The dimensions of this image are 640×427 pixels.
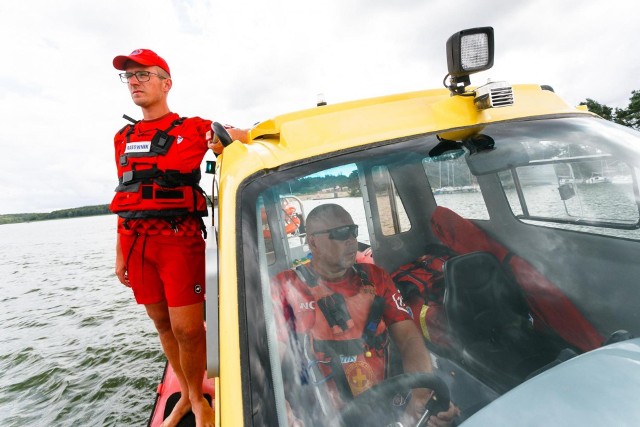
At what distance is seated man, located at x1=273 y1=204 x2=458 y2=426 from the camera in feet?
3.48

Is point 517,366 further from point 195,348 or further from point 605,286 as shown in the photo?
point 195,348

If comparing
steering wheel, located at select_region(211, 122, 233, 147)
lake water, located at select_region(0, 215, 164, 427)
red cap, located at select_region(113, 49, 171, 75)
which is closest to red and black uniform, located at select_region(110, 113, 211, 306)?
red cap, located at select_region(113, 49, 171, 75)

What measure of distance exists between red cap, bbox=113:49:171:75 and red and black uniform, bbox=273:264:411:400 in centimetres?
184

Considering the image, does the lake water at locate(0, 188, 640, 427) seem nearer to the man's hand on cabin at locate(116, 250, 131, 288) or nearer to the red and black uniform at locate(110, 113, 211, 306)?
the red and black uniform at locate(110, 113, 211, 306)

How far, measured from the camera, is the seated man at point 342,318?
1061mm

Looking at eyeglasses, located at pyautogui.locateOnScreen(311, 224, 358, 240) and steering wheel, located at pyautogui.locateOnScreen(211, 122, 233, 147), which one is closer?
eyeglasses, located at pyautogui.locateOnScreen(311, 224, 358, 240)

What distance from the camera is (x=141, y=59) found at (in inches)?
88.4

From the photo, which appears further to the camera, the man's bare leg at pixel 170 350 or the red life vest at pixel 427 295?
the man's bare leg at pixel 170 350

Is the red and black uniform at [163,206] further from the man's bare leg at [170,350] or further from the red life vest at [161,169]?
the man's bare leg at [170,350]

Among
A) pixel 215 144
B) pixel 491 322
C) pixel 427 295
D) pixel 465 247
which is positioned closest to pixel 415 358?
pixel 427 295

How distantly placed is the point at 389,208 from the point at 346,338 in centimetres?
125

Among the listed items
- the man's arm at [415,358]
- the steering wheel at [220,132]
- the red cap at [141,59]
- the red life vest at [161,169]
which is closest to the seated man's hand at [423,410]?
the man's arm at [415,358]

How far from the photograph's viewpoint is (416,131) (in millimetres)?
1370

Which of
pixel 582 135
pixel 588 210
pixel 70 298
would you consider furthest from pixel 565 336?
pixel 70 298
